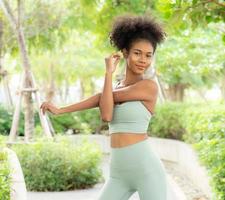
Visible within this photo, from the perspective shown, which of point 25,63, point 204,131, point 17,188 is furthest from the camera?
point 25,63

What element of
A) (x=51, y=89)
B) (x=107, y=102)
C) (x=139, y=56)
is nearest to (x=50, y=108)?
(x=107, y=102)

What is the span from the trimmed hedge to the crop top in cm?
199

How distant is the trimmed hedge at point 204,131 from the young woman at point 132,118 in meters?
1.96

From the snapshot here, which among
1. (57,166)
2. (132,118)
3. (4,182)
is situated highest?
(132,118)

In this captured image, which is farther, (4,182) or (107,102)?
(4,182)

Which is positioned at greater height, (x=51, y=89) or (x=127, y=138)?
(x=127, y=138)

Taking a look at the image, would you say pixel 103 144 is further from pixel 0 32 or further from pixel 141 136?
pixel 141 136

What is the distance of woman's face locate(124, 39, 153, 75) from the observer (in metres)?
4.02

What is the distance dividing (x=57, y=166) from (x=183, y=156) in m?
3.54

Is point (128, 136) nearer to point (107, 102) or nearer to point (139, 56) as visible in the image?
point (107, 102)

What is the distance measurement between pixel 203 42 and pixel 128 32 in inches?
505

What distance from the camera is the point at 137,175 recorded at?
3943mm

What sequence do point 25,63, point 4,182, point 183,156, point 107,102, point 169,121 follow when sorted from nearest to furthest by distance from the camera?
point 107,102
point 4,182
point 25,63
point 183,156
point 169,121

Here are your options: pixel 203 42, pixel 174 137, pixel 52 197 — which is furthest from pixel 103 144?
pixel 52 197
